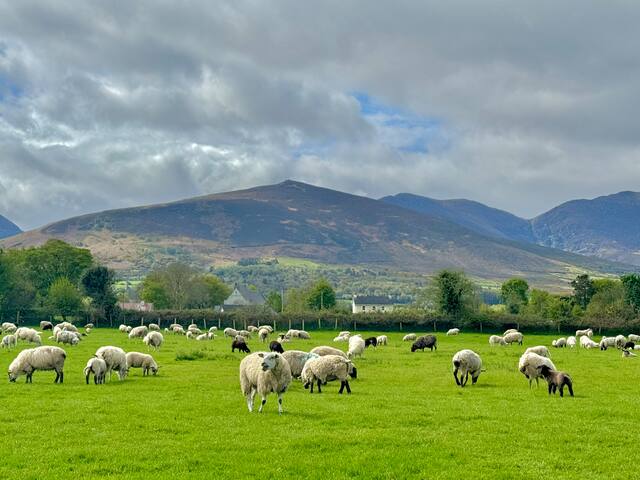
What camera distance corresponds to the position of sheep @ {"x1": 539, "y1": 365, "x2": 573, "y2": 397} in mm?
25328

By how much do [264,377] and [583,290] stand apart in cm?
12582

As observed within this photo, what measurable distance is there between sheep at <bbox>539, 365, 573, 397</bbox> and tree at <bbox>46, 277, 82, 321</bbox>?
86390 millimetres

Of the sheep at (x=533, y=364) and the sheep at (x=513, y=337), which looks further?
the sheep at (x=513, y=337)

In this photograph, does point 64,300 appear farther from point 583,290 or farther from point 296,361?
point 583,290

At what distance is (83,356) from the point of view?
40750mm

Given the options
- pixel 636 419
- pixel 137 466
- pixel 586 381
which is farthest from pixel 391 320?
pixel 137 466

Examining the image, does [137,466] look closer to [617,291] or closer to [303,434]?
[303,434]

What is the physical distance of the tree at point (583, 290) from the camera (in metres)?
130

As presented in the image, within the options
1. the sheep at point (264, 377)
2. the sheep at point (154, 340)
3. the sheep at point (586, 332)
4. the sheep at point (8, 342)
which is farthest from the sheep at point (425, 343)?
the sheep at point (264, 377)

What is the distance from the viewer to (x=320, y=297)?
144 metres

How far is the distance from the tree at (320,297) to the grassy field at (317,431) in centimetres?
11542

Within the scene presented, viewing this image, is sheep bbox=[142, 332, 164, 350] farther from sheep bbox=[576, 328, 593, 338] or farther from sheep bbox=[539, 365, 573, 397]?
sheep bbox=[576, 328, 593, 338]

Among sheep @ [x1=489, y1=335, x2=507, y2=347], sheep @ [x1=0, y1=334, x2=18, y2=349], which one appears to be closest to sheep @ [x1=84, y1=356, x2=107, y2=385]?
sheep @ [x1=0, y1=334, x2=18, y2=349]

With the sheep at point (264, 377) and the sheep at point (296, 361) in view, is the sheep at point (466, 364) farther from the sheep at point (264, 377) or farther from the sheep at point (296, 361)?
the sheep at point (264, 377)
